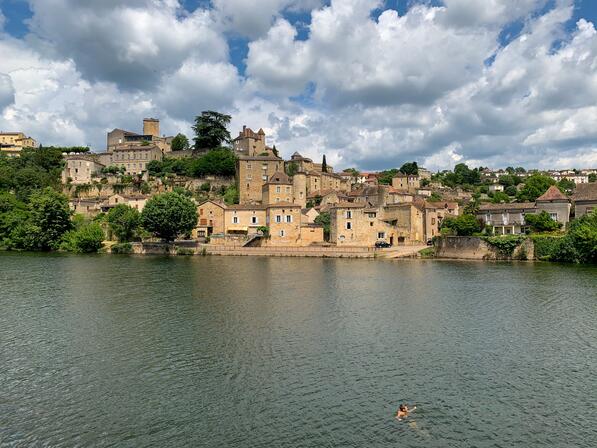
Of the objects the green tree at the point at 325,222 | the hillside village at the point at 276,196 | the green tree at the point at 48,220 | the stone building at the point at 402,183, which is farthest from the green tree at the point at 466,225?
the green tree at the point at 48,220

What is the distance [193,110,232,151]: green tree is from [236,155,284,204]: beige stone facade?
1700 cm

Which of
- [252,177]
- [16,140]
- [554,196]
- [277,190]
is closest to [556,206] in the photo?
[554,196]

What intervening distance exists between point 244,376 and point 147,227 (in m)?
43.9

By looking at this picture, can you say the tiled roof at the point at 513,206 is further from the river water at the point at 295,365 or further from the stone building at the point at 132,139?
the stone building at the point at 132,139

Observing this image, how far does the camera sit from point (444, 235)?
56375mm

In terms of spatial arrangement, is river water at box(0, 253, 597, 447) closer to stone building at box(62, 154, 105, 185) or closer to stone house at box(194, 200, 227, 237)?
stone house at box(194, 200, 227, 237)

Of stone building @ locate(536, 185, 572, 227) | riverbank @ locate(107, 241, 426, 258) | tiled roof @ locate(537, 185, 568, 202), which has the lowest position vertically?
riverbank @ locate(107, 241, 426, 258)

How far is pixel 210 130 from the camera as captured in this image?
3465 inches

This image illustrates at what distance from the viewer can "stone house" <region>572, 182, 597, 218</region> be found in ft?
179

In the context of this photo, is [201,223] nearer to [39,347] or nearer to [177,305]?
[177,305]

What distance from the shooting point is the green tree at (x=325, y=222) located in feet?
202

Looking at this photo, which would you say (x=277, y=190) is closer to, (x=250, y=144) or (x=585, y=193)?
(x=250, y=144)

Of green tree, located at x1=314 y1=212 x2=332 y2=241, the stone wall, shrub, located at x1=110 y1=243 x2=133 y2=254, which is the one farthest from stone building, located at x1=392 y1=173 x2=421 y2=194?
shrub, located at x1=110 y1=243 x2=133 y2=254

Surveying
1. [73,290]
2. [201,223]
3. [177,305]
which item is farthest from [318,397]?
[201,223]
